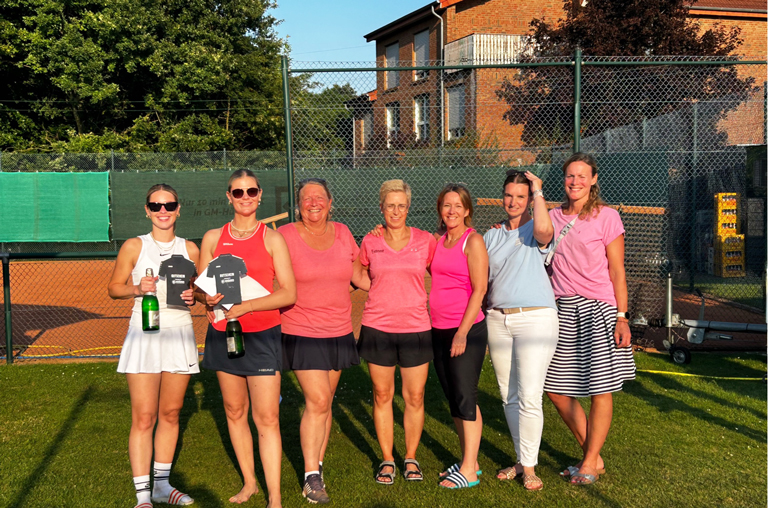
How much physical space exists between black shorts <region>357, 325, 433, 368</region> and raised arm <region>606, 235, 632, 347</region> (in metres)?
1.14

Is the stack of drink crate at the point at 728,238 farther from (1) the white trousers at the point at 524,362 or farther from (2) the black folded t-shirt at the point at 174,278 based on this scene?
(2) the black folded t-shirt at the point at 174,278

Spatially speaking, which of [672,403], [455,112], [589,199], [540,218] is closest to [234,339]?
[540,218]

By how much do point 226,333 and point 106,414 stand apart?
8.52ft

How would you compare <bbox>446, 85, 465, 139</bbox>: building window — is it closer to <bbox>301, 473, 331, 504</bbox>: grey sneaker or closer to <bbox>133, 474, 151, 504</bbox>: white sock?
<bbox>301, 473, 331, 504</bbox>: grey sneaker

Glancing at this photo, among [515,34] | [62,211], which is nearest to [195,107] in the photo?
[62,211]

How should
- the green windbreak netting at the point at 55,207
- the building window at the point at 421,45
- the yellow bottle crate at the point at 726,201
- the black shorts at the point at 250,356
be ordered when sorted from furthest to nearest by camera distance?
the building window at the point at 421,45
the green windbreak netting at the point at 55,207
the yellow bottle crate at the point at 726,201
the black shorts at the point at 250,356

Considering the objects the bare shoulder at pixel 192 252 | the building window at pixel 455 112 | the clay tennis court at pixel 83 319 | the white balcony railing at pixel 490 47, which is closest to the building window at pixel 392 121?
the building window at pixel 455 112

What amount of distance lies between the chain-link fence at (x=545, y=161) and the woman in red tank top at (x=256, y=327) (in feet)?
10.7

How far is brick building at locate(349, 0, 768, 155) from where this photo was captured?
8.27 metres

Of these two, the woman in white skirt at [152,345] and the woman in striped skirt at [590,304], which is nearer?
the woman in white skirt at [152,345]

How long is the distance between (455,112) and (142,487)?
6119mm

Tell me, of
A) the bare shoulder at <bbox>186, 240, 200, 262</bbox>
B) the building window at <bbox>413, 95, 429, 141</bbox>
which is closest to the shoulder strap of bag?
the bare shoulder at <bbox>186, 240, 200, 262</bbox>

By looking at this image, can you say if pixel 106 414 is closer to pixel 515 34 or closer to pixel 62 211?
pixel 62 211

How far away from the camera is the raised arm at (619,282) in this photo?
4070 millimetres
